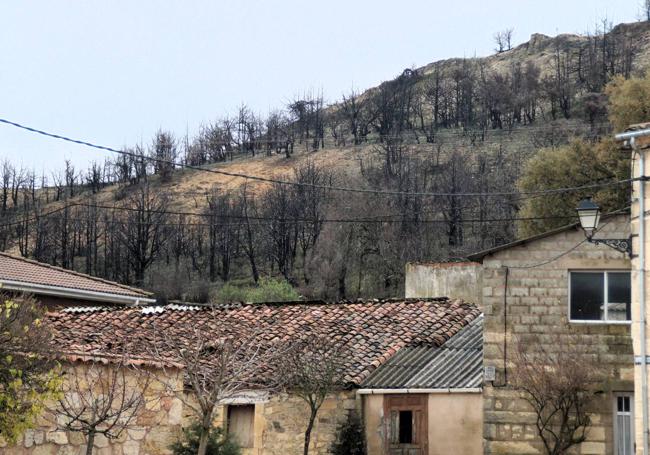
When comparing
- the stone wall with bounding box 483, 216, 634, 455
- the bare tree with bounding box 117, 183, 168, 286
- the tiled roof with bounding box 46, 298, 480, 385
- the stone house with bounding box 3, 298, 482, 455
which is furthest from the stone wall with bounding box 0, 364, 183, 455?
the bare tree with bounding box 117, 183, 168, 286

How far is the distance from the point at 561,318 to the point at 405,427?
4.51m

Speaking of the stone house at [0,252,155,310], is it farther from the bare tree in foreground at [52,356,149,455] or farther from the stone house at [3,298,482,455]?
the bare tree in foreground at [52,356,149,455]

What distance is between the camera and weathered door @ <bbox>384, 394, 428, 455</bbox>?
22.0 meters

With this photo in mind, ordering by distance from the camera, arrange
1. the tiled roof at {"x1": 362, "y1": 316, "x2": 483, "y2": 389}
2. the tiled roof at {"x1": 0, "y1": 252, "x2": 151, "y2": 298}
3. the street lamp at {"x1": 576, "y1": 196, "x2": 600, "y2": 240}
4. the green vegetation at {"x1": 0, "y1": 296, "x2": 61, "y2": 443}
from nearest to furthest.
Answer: the green vegetation at {"x1": 0, "y1": 296, "x2": 61, "y2": 443} < the street lamp at {"x1": 576, "y1": 196, "x2": 600, "y2": 240} < the tiled roof at {"x1": 362, "y1": 316, "x2": 483, "y2": 389} < the tiled roof at {"x1": 0, "y1": 252, "x2": 151, "y2": 298}

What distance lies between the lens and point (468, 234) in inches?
2345

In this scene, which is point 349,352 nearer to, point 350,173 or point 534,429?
point 534,429

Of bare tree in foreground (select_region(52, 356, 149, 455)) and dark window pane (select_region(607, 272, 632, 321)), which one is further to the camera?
dark window pane (select_region(607, 272, 632, 321))

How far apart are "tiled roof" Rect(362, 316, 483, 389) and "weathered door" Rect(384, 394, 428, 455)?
13.5 inches

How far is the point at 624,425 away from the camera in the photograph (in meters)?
19.3

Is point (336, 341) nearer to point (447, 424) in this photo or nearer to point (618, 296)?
point (447, 424)

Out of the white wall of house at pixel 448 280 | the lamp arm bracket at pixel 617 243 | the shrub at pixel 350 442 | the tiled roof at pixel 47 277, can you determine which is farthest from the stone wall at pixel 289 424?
the white wall of house at pixel 448 280

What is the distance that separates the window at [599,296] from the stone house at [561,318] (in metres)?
0.02

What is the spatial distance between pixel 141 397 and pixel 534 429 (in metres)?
9.61

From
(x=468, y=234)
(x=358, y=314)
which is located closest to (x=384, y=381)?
(x=358, y=314)
